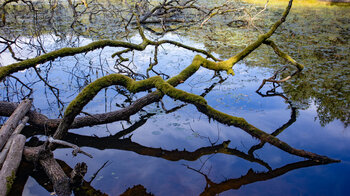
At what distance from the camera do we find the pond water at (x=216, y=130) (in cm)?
454

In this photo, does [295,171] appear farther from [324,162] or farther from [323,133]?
[323,133]

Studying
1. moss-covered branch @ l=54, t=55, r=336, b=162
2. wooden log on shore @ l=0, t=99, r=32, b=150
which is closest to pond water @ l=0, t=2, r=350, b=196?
moss-covered branch @ l=54, t=55, r=336, b=162

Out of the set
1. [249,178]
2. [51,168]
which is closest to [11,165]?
[51,168]

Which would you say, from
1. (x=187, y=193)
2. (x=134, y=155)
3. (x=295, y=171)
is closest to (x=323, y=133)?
(x=295, y=171)

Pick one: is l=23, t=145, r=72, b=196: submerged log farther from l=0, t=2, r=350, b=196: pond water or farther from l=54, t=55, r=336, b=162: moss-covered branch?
l=54, t=55, r=336, b=162: moss-covered branch

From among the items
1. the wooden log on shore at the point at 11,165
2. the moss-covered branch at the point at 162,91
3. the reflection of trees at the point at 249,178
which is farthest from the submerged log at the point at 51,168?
the reflection of trees at the point at 249,178

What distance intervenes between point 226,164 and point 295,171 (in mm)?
1239

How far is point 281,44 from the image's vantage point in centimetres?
1227

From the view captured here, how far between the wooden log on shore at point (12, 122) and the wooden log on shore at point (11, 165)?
0.57 ft

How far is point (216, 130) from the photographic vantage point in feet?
19.6

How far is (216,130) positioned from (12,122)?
4.14m

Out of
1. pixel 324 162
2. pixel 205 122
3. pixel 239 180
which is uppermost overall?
pixel 205 122

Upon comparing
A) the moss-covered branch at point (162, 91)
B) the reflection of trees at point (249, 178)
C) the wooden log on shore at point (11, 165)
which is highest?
the moss-covered branch at point (162, 91)

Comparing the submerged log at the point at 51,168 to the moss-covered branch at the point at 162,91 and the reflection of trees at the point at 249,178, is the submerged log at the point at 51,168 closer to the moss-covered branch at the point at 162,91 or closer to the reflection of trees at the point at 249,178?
the moss-covered branch at the point at 162,91
